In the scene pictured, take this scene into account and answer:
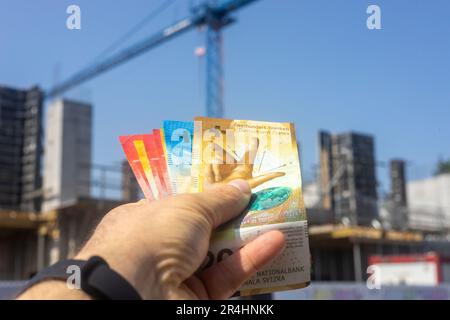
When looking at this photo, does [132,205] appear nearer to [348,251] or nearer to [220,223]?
[220,223]

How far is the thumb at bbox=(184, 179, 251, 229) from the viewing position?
2029mm

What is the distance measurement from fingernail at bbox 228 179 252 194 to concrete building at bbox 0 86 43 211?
27.6 m

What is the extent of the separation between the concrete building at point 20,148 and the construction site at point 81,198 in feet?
0.16

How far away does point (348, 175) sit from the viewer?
112 feet

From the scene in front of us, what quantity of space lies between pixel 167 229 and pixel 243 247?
14.0 inches

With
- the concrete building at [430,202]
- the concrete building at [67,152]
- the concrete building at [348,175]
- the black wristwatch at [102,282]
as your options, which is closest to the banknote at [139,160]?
the black wristwatch at [102,282]

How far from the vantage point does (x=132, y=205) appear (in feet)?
6.91

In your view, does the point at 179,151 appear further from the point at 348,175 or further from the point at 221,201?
the point at 348,175

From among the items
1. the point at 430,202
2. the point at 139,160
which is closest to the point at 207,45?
the point at 430,202

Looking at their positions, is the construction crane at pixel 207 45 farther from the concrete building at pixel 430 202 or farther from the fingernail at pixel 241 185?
the fingernail at pixel 241 185

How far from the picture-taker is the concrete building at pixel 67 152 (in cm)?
2734

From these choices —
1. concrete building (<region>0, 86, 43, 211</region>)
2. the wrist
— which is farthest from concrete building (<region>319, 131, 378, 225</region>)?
the wrist

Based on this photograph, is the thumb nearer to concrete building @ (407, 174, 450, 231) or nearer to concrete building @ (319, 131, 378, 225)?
concrete building @ (319, 131, 378, 225)
